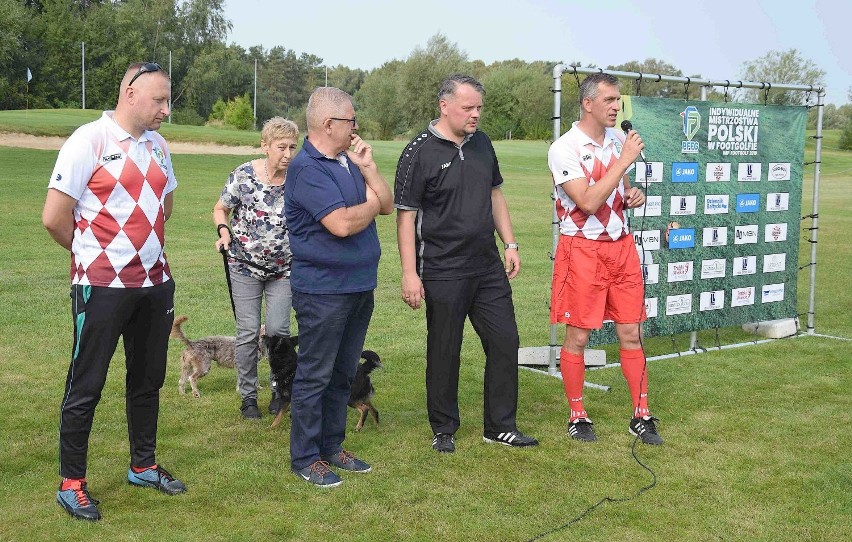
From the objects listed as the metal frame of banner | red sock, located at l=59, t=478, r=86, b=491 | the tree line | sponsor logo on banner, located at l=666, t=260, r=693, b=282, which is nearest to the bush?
the tree line

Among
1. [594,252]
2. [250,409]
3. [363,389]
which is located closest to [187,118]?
[250,409]

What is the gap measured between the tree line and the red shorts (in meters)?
46.2

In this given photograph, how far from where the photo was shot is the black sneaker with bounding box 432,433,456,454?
5.40 meters

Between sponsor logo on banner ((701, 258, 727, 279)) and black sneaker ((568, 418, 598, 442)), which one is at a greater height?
sponsor logo on banner ((701, 258, 727, 279))

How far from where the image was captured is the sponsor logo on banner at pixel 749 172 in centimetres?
809

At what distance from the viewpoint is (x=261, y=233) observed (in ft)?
19.0

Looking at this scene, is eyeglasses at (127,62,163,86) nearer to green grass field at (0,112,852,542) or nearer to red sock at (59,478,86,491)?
red sock at (59,478,86,491)

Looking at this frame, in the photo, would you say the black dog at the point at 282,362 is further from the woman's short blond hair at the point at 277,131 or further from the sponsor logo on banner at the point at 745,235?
the sponsor logo on banner at the point at 745,235

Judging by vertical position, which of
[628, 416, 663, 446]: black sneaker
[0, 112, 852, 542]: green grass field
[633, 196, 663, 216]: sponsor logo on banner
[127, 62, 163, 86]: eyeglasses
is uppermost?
[127, 62, 163, 86]: eyeglasses

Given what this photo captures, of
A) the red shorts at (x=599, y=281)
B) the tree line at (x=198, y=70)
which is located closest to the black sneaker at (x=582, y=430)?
the red shorts at (x=599, y=281)

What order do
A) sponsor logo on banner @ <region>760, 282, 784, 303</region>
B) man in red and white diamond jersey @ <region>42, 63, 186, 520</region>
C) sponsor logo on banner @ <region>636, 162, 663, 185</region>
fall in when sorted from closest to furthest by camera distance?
man in red and white diamond jersey @ <region>42, 63, 186, 520</region> < sponsor logo on banner @ <region>636, 162, 663, 185</region> < sponsor logo on banner @ <region>760, 282, 784, 303</region>

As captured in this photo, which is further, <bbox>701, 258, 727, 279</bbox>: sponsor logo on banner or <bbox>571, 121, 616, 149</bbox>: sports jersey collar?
<bbox>701, 258, 727, 279</bbox>: sponsor logo on banner

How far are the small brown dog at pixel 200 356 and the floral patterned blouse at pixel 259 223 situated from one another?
80cm

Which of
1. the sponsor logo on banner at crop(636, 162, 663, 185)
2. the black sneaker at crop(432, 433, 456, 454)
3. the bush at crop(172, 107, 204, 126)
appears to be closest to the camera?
the black sneaker at crop(432, 433, 456, 454)
